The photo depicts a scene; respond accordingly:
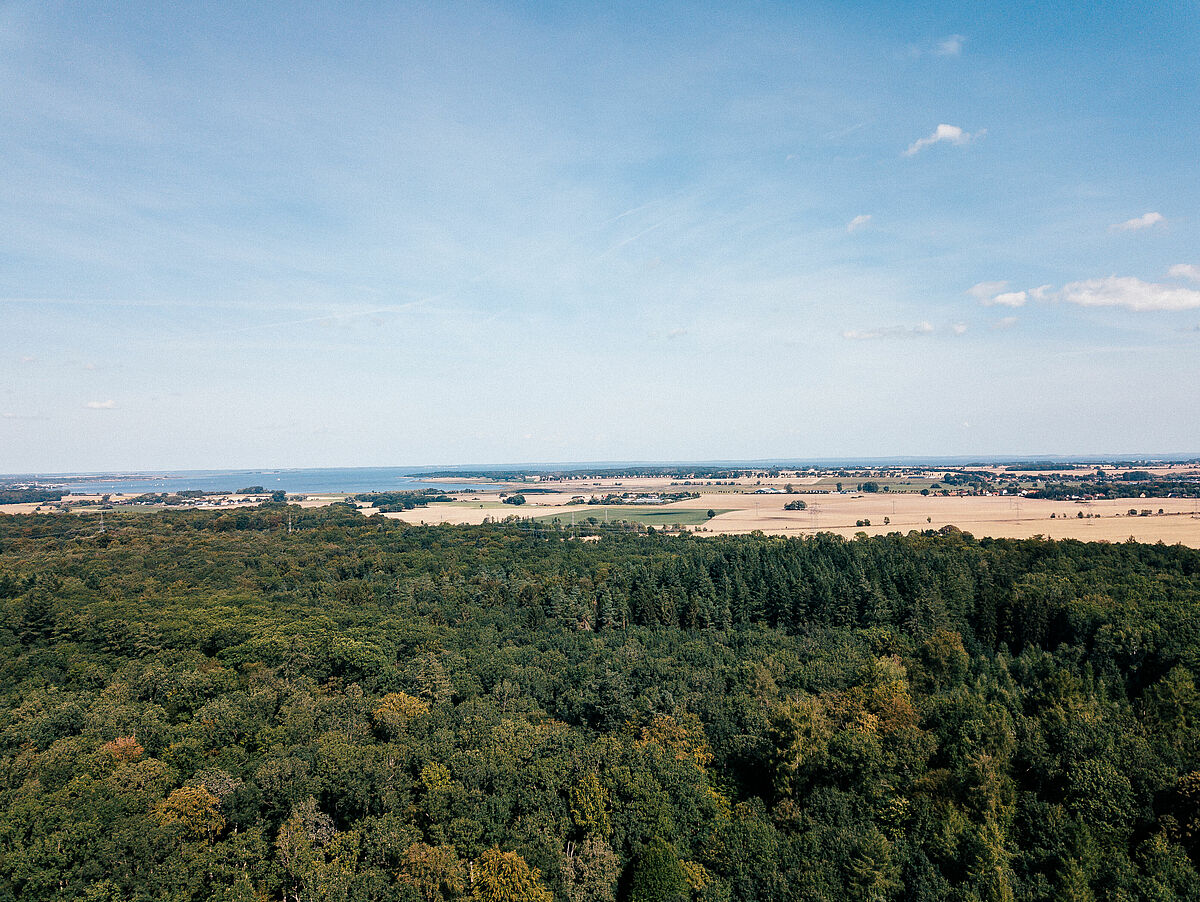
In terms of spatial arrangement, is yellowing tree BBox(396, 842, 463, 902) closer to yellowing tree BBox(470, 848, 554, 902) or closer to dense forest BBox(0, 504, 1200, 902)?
dense forest BBox(0, 504, 1200, 902)

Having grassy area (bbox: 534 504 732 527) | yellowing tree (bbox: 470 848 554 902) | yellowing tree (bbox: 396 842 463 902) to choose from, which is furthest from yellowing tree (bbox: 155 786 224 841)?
grassy area (bbox: 534 504 732 527)

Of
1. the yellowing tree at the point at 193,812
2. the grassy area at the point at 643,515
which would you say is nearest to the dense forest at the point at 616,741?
the yellowing tree at the point at 193,812

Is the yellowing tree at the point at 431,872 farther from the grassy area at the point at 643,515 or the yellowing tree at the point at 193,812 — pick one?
the grassy area at the point at 643,515

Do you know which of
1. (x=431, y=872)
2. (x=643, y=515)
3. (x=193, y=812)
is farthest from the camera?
(x=643, y=515)

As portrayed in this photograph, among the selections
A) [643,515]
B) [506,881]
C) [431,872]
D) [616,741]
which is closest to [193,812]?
[431,872]

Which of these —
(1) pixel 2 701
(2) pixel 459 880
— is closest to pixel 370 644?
(1) pixel 2 701

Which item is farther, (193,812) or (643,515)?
(643,515)

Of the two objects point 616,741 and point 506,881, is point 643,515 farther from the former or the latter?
point 506,881
